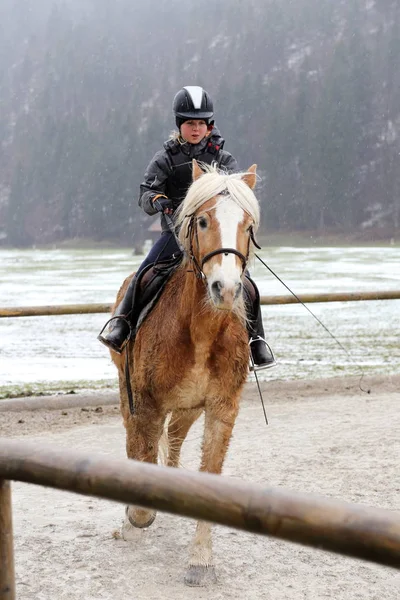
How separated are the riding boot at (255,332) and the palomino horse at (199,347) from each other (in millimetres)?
208

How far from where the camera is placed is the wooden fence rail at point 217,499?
1505 mm

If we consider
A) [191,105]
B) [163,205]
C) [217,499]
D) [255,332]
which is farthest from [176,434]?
[217,499]

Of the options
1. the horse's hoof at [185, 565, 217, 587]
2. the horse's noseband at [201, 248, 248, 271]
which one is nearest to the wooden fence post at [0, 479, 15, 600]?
the horse's noseband at [201, 248, 248, 271]

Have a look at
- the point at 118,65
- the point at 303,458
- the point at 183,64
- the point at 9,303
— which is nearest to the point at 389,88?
the point at 183,64

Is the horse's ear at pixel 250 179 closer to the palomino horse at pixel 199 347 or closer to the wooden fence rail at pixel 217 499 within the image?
the palomino horse at pixel 199 347

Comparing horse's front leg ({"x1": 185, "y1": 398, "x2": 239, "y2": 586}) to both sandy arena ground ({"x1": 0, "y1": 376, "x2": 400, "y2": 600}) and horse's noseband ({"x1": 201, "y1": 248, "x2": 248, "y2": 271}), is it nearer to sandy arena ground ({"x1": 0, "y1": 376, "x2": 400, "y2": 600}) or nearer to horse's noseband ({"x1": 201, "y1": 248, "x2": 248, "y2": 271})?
sandy arena ground ({"x1": 0, "y1": 376, "x2": 400, "y2": 600})

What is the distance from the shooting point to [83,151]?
146125 mm

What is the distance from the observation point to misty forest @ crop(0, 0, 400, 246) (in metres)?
132

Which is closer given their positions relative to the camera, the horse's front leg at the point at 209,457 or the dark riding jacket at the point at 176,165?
the horse's front leg at the point at 209,457

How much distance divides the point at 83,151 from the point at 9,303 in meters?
126

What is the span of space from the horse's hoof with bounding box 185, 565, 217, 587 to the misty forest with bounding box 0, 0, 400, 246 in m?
117

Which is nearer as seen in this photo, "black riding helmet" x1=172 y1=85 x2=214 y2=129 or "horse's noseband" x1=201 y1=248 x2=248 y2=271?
"horse's noseband" x1=201 y1=248 x2=248 y2=271

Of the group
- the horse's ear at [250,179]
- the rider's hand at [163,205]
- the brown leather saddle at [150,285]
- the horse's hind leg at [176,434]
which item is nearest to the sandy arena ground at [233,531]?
the horse's hind leg at [176,434]

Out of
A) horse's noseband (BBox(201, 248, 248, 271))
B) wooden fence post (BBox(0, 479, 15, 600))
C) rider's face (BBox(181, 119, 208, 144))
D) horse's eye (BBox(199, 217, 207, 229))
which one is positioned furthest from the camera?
rider's face (BBox(181, 119, 208, 144))
